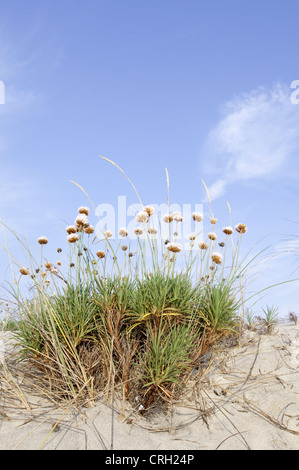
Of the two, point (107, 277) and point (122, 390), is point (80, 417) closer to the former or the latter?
point (122, 390)

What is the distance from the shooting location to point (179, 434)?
117 inches

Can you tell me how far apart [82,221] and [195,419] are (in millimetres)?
1993

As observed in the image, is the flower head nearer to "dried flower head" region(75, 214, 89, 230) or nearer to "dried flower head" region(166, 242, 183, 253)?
"dried flower head" region(75, 214, 89, 230)

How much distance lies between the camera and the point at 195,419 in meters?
3.13

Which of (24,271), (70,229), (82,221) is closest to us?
(82,221)

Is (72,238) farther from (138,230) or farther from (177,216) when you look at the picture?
(177,216)

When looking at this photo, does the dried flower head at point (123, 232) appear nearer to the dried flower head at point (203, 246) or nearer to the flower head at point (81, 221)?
the flower head at point (81, 221)

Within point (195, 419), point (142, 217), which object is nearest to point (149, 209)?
point (142, 217)

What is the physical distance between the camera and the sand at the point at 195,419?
2807mm

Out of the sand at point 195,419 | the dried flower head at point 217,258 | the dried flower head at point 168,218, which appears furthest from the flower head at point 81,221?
the sand at point 195,419

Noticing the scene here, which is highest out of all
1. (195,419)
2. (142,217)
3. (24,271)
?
(142,217)

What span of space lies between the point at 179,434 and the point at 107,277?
1479 mm

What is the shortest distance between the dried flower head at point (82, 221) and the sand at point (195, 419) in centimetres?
156
